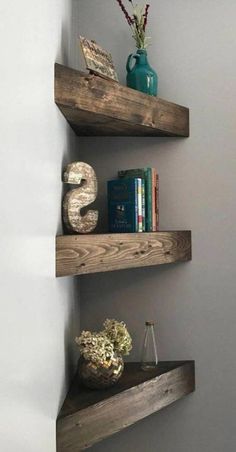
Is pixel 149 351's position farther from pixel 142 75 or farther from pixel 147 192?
pixel 142 75

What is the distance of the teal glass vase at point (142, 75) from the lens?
1.89 meters

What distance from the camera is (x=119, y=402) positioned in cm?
161

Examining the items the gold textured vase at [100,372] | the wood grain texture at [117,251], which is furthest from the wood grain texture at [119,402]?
the wood grain texture at [117,251]

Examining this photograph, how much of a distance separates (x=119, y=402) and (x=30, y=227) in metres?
0.80

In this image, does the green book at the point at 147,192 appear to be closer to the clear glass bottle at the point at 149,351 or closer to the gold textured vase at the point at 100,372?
the clear glass bottle at the point at 149,351

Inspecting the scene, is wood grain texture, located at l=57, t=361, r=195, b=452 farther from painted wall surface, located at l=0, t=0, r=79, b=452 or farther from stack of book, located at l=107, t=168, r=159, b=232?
stack of book, located at l=107, t=168, r=159, b=232

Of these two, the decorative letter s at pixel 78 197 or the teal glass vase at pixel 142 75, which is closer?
the decorative letter s at pixel 78 197

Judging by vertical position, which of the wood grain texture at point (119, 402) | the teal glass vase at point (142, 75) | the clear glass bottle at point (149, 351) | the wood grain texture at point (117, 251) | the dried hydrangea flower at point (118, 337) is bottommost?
the wood grain texture at point (119, 402)

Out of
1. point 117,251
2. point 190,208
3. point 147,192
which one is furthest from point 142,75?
point 117,251

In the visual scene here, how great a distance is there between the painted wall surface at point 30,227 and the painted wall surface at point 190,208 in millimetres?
465

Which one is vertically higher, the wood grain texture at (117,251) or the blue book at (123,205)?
the blue book at (123,205)

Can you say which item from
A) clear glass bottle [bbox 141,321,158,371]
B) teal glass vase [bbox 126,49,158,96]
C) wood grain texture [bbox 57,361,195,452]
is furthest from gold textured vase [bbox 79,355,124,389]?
teal glass vase [bbox 126,49,158,96]

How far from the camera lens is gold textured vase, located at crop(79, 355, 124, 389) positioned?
1586mm

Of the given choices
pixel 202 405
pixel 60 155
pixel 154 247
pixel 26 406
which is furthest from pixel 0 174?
pixel 202 405
